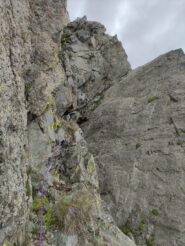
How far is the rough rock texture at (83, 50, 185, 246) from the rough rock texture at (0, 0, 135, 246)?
3910 mm

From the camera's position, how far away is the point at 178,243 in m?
17.3

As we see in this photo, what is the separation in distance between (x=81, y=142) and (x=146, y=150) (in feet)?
19.8

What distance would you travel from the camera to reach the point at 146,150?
22.9 m

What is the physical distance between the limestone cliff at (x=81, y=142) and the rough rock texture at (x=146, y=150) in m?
0.07

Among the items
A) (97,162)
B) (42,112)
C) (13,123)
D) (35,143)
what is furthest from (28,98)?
(97,162)

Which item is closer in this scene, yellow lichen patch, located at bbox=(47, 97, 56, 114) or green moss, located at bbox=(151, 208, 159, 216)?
yellow lichen patch, located at bbox=(47, 97, 56, 114)

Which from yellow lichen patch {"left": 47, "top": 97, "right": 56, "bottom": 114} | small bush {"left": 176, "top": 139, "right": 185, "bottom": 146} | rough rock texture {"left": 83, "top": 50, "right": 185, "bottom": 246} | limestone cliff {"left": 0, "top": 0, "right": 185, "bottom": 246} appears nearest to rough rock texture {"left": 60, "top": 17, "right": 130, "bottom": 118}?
limestone cliff {"left": 0, "top": 0, "right": 185, "bottom": 246}

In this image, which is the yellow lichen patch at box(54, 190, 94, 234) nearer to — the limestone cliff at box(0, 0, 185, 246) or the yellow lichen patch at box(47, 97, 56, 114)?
the limestone cliff at box(0, 0, 185, 246)

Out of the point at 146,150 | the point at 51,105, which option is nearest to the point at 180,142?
the point at 146,150

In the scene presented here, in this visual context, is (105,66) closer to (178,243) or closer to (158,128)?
(158,128)

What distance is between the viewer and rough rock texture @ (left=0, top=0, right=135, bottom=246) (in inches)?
458

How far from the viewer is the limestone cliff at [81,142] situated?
40.4 feet

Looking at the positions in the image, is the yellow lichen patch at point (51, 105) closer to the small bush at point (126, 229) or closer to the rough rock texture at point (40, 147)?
the rough rock texture at point (40, 147)

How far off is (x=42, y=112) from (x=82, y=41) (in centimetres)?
1833
